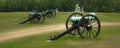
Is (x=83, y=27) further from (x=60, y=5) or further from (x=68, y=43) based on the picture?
(x=60, y=5)

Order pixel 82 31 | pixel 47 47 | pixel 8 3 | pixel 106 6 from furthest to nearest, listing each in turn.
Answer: pixel 106 6
pixel 8 3
pixel 82 31
pixel 47 47

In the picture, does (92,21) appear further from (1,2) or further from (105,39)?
(1,2)

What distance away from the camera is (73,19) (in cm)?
1806

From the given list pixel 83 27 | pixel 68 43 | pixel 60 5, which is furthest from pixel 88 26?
pixel 60 5

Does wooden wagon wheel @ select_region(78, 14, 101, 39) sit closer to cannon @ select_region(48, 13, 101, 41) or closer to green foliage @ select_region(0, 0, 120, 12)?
cannon @ select_region(48, 13, 101, 41)

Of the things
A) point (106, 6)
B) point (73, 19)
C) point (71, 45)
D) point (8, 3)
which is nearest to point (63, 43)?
point (71, 45)

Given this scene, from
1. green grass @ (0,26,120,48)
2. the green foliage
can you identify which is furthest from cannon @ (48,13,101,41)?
the green foliage

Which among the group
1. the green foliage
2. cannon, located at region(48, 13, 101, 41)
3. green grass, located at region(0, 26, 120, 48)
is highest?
the green foliage

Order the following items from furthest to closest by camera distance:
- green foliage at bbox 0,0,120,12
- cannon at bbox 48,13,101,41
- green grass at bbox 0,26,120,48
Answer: green foliage at bbox 0,0,120,12
cannon at bbox 48,13,101,41
green grass at bbox 0,26,120,48

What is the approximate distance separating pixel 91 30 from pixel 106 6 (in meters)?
69.5

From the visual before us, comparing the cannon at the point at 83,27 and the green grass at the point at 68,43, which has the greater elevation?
the cannon at the point at 83,27

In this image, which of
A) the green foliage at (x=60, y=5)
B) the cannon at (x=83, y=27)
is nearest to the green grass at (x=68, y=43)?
the cannon at (x=83, y=27)

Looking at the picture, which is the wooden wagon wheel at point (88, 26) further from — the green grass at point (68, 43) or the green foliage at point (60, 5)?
the green foliage at point (60, 5)

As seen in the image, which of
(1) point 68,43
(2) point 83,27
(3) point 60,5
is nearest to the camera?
(1) point 68,43
